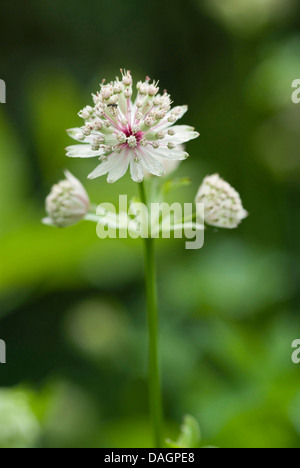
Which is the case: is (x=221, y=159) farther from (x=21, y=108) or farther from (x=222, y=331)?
(x=21, y=108)

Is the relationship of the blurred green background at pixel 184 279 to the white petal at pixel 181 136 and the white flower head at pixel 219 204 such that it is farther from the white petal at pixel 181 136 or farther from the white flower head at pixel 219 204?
the white petal at pixel 181 136

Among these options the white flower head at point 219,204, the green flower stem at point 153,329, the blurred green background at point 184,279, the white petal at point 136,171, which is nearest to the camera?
the white petal at point 136,171

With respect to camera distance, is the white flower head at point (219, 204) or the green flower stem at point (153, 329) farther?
the white flower head at point (219, 204)

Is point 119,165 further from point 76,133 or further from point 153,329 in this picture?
A: point 153,329

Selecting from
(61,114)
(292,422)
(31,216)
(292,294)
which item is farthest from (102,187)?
(292,422)

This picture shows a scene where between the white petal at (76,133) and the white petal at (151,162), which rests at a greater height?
the white petal at (76,133)

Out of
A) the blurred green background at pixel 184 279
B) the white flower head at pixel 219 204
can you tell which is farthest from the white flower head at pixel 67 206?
the blurred green background at pixel 184 279
